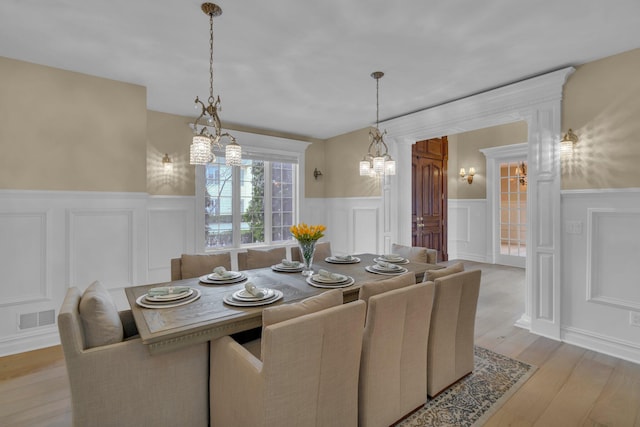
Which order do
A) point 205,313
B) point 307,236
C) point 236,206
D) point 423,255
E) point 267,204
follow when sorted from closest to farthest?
point 205,313 → point 307,236 → point 423,255 → point 236,206 → point 267,204

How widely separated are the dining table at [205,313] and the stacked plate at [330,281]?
40mm

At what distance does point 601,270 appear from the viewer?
2693 millimetres

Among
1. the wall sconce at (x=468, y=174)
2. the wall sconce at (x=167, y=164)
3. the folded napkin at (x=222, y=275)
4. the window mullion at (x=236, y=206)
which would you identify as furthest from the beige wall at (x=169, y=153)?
the wall sconce at (x=468, y=174)

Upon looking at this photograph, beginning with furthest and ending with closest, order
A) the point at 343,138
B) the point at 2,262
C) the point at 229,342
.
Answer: the point at 343,138 → the point at 2,262 → the point at 229,342

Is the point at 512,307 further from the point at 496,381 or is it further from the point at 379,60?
the point at 379,60

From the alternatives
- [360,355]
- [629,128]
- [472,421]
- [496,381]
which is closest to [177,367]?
[360,355]

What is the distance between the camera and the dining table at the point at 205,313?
149 cm

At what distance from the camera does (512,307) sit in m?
3.78

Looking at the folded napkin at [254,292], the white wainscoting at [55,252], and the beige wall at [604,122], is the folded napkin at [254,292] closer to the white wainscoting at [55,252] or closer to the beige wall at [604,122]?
the white wainscoting at [55,252]

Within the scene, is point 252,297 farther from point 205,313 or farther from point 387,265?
point 387,265

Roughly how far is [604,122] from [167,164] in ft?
15.7

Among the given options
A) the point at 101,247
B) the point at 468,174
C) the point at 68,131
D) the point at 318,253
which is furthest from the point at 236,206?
the point at 468,174

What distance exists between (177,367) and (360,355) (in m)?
0.99

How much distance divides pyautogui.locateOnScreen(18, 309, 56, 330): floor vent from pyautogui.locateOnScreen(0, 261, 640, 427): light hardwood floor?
0.80 ft
